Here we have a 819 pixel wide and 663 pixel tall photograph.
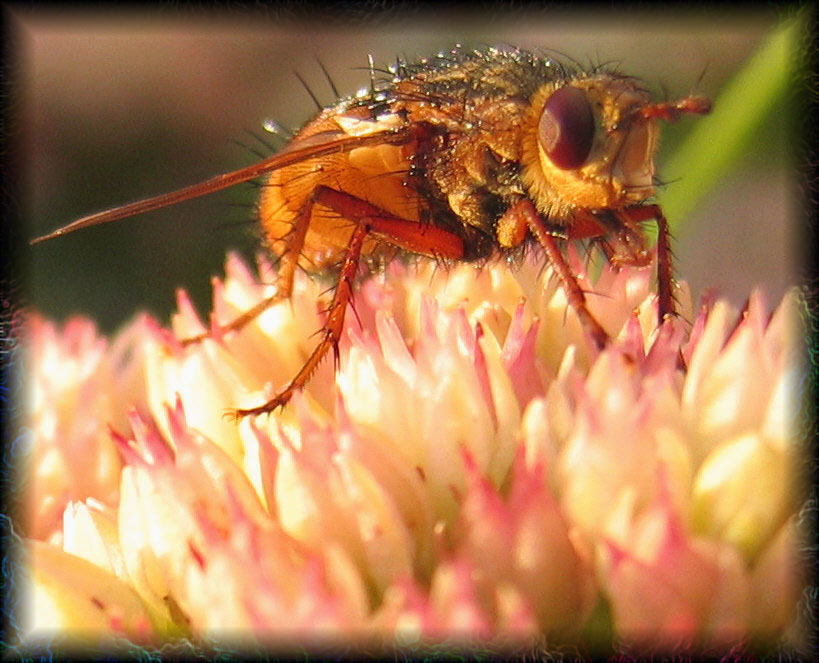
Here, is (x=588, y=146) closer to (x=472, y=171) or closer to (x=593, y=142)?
(x=593, y=142)

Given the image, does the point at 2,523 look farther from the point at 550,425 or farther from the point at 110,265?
the point at 110,265

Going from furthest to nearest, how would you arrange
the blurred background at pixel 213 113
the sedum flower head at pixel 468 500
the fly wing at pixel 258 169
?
the blurred background at pixel 213 113 < the fly wing at pixel 258 169 < the sedum flower head at pixel 468 500

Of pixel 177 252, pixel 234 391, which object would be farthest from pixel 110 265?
pixel 234 391

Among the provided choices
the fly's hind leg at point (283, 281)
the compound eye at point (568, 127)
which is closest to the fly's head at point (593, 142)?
the compound eye at point (568, 127)

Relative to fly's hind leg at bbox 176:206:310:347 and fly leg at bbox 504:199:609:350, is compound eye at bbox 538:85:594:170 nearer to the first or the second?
fly leg at bbox 504:199:609:350

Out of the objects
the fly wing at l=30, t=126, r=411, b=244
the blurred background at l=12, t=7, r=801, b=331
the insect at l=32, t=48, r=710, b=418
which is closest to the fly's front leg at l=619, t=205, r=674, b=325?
the insect at l=32, t=48, r=710, b=418

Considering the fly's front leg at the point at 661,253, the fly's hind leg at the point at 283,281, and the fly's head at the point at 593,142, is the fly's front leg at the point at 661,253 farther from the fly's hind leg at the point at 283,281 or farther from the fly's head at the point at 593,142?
the fly's hind leg at the point at 283,281

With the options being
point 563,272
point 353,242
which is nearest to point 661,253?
point 563,272
